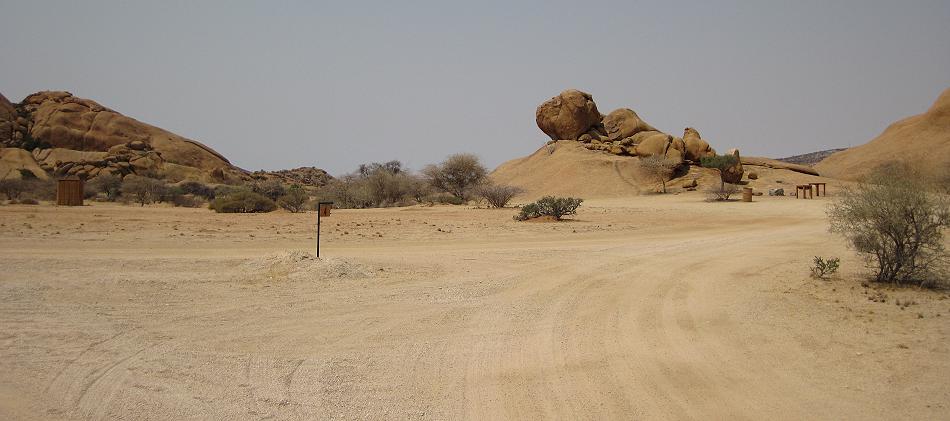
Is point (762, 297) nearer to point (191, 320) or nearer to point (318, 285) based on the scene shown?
point (318, 285)

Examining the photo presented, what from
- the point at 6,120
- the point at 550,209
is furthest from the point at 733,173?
the point at 6,120

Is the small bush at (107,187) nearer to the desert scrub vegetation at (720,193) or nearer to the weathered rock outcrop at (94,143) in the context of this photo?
the weathered rock outcrop at (94,143)

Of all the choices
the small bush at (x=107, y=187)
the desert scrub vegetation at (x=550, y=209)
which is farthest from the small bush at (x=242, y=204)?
the desert scrub vegetation at (x=550, y=209)

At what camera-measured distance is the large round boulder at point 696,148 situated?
189 ft

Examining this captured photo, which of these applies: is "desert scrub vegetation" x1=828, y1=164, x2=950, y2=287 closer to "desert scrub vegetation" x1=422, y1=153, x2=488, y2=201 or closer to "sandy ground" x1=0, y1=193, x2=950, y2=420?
"sandy ground" x1=0, y1=193, x2=950, y2=420

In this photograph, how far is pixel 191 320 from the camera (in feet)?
28.1

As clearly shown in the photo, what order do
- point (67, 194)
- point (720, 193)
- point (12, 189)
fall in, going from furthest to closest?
point (720, 193) < point (12, 189) < point (67, 194)

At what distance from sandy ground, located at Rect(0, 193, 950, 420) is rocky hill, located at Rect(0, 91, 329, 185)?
40343 mm

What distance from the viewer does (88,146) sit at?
5831 centimetres

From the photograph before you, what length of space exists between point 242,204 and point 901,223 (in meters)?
27.8

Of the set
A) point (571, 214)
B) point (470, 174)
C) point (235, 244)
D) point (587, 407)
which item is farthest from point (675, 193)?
point (587, 407)

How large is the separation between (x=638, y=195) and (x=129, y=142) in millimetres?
44208

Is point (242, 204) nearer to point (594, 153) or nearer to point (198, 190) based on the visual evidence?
point (198, 190)

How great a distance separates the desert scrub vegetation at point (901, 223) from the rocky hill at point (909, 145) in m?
54.1
